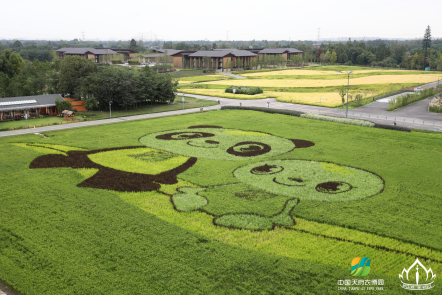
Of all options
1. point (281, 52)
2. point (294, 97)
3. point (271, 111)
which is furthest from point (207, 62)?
point (271, 111)

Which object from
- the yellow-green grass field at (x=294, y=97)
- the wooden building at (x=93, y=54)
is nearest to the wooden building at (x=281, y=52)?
the wooden building at (x=93, y=54)

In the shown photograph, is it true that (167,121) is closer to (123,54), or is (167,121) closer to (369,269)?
(369,269)

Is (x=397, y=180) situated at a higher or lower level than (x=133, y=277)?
higher

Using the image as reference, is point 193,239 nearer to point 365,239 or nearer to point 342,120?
point 365,239

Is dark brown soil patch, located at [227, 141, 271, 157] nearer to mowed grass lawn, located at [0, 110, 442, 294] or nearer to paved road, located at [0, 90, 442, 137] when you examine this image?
mowed grass lawn, located at [0, 110, 442, 294]

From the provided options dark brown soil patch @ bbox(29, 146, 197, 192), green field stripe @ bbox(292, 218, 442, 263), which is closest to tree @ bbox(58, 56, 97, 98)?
dark brown soil patch @ bbox(29, 146, 197, 192)

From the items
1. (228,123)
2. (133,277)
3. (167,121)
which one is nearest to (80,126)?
(167,121)
